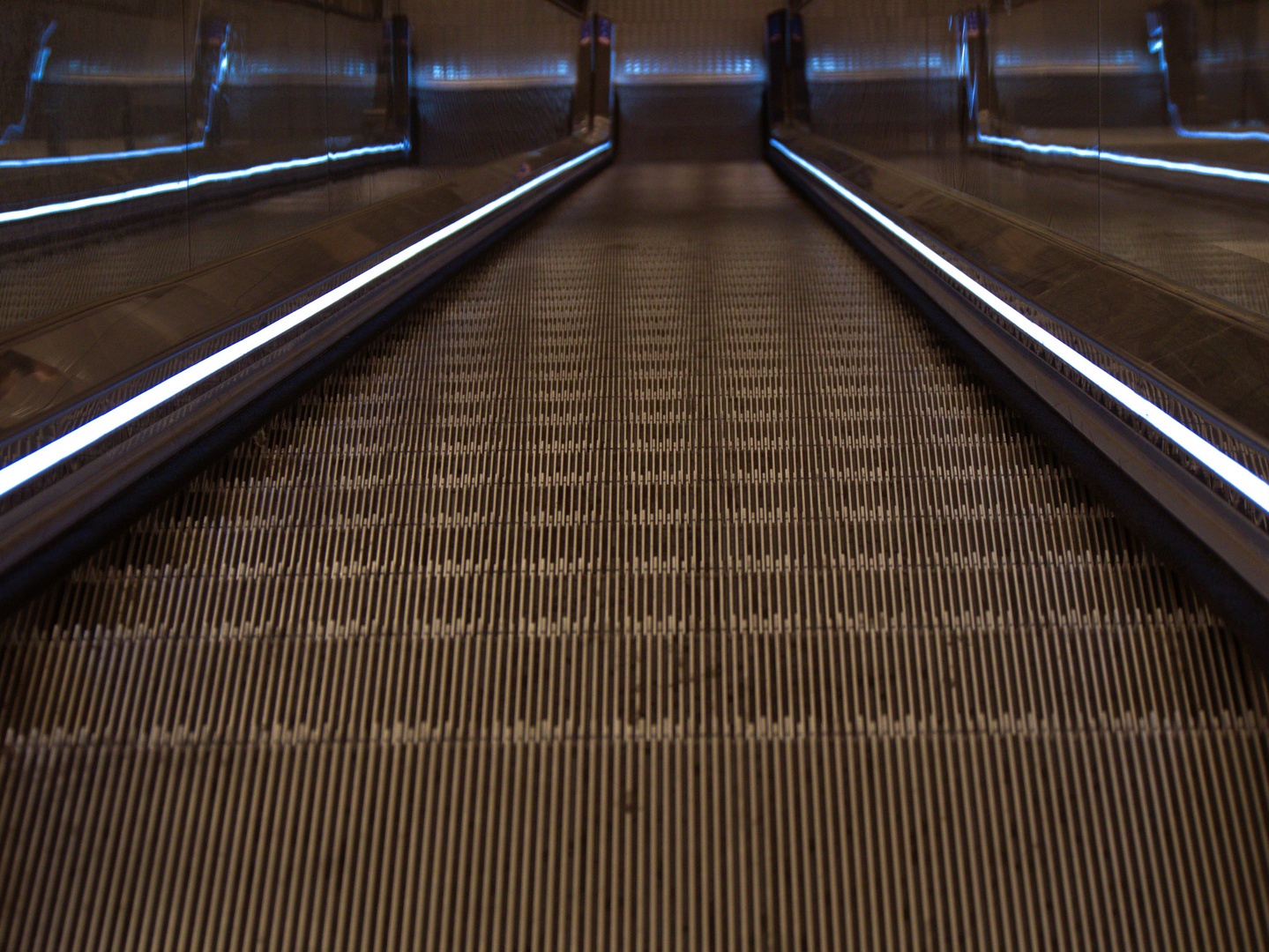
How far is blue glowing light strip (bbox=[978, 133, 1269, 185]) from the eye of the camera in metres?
2.41

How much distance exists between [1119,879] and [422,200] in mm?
4219

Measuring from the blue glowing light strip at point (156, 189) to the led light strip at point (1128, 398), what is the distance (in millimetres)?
2483

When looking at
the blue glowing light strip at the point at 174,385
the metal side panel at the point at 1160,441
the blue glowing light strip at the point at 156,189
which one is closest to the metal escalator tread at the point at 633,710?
the metal side panel at the point at 1160,441

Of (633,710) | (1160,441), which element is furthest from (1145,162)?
(633,710)

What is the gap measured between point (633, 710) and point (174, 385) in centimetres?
136

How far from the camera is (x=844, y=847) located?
1.62 metres

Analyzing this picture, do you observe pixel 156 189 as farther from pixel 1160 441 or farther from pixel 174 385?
pixel 1160 441

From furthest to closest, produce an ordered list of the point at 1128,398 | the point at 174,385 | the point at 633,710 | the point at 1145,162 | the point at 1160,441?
the point at 1145,162
the point at 174,385
the point at 1128,398
the point at 1160,441
the point at 633,710

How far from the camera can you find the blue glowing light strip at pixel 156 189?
237cm

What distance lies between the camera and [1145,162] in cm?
283

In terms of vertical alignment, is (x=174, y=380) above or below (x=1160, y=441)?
above

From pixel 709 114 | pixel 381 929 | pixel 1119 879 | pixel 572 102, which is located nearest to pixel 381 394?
pixel 381 929

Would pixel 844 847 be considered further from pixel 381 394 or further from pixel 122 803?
pixel 381 394

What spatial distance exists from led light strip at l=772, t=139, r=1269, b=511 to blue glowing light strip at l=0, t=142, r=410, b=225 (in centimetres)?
248
